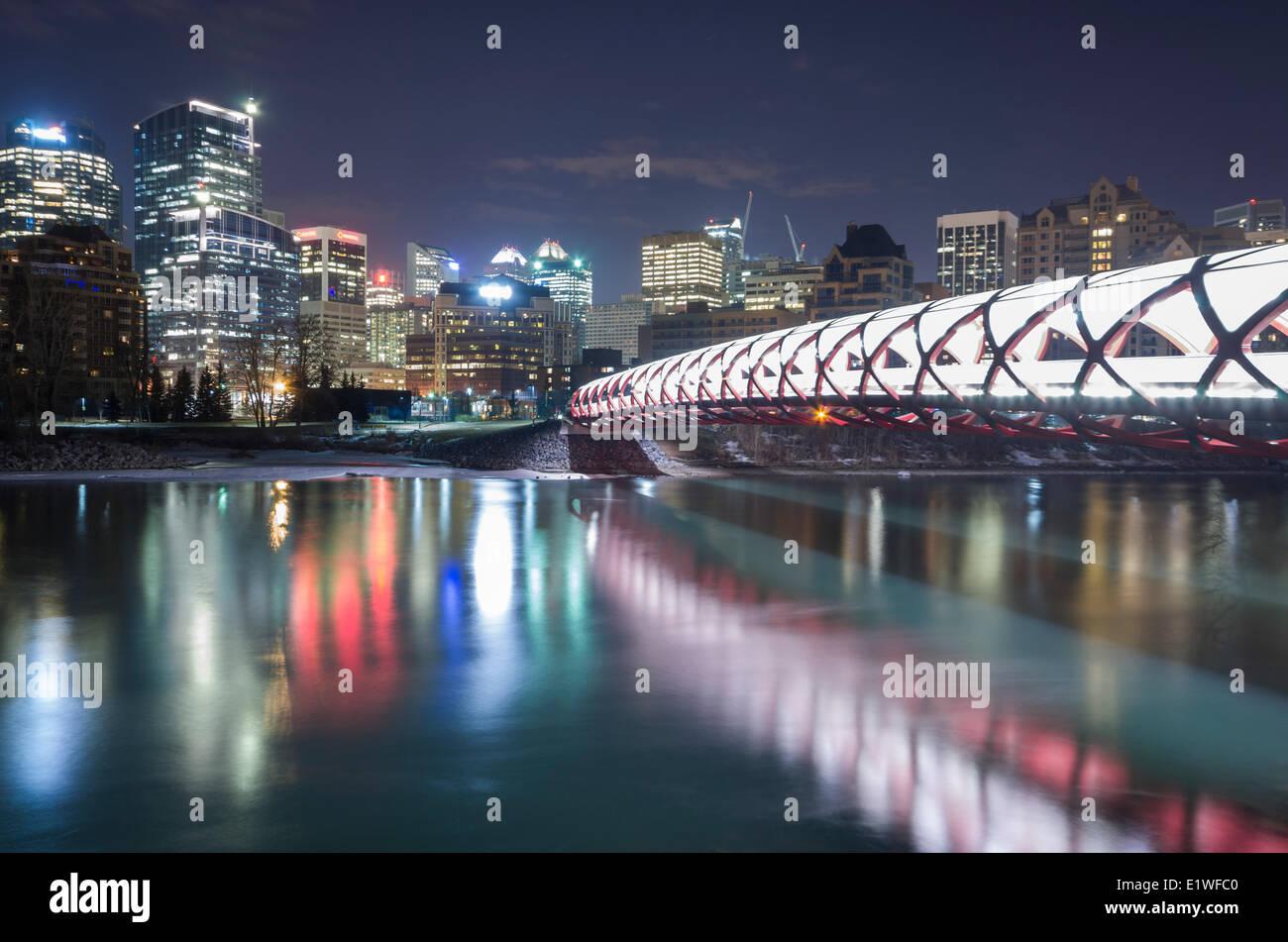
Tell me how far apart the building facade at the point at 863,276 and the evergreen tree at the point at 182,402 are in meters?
118

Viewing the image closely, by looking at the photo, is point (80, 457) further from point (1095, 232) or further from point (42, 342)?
point (1095, 232)

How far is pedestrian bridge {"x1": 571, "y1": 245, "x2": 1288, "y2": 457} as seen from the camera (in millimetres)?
16016

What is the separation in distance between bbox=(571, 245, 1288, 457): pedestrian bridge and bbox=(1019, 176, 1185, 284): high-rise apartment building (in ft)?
484

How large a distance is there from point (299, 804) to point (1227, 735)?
10.9 meters

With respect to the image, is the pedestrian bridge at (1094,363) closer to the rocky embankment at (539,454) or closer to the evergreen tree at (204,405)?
the rocky embankment at (539,454)

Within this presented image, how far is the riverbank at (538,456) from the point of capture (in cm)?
4891

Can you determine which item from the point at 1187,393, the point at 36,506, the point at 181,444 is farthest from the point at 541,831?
the point at 181,444

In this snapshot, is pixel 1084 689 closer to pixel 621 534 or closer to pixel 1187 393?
pixel 1187 393

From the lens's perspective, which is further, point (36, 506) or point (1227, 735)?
point (36, 506)

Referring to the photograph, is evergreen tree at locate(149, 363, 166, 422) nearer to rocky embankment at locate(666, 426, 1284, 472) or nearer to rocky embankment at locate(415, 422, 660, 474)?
rocky embankment at locate(415, 422, 660, 474)

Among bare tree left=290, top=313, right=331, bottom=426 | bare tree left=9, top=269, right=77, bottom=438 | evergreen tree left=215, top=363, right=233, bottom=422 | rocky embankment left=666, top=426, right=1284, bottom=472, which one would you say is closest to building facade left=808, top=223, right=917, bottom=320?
rocky embankment left=666, top=426, right=1284, bottom=472
